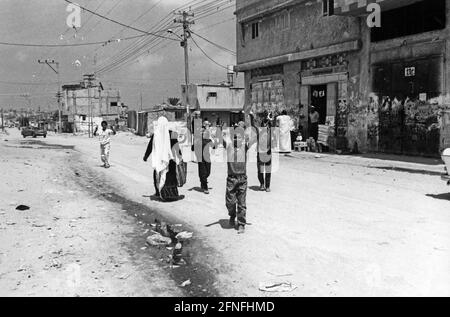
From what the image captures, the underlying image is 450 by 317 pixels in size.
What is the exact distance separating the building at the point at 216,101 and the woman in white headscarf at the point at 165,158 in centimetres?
3977

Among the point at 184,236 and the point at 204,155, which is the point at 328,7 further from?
the point at 184,236

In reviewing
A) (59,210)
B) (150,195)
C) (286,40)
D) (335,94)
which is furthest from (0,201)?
(286,40)

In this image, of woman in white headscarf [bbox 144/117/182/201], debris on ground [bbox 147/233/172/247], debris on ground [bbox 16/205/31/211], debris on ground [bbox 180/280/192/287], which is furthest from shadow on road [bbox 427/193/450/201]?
debris on ground [bbox 16/205/31/211]

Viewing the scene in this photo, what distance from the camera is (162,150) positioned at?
31.6ft

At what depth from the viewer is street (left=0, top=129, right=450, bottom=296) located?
4902mm

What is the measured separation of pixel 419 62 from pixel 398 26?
183cm

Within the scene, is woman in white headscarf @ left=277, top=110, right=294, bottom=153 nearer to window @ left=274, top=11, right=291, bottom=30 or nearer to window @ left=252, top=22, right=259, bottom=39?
window @ left=274, top=11, right=291, bottom=30

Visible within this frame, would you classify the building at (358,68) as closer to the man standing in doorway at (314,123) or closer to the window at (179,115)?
the man standing in doorway at (314,123)

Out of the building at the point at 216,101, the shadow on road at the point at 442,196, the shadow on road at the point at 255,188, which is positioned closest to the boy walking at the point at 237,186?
the shadow on road at the point at 255,188

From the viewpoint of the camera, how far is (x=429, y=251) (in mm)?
5816

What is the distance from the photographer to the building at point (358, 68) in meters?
16.4

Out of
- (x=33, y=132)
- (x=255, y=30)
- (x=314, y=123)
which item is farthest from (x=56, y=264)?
(x=33, y=132)

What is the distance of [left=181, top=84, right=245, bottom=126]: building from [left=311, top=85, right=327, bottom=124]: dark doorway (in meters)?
26.4
